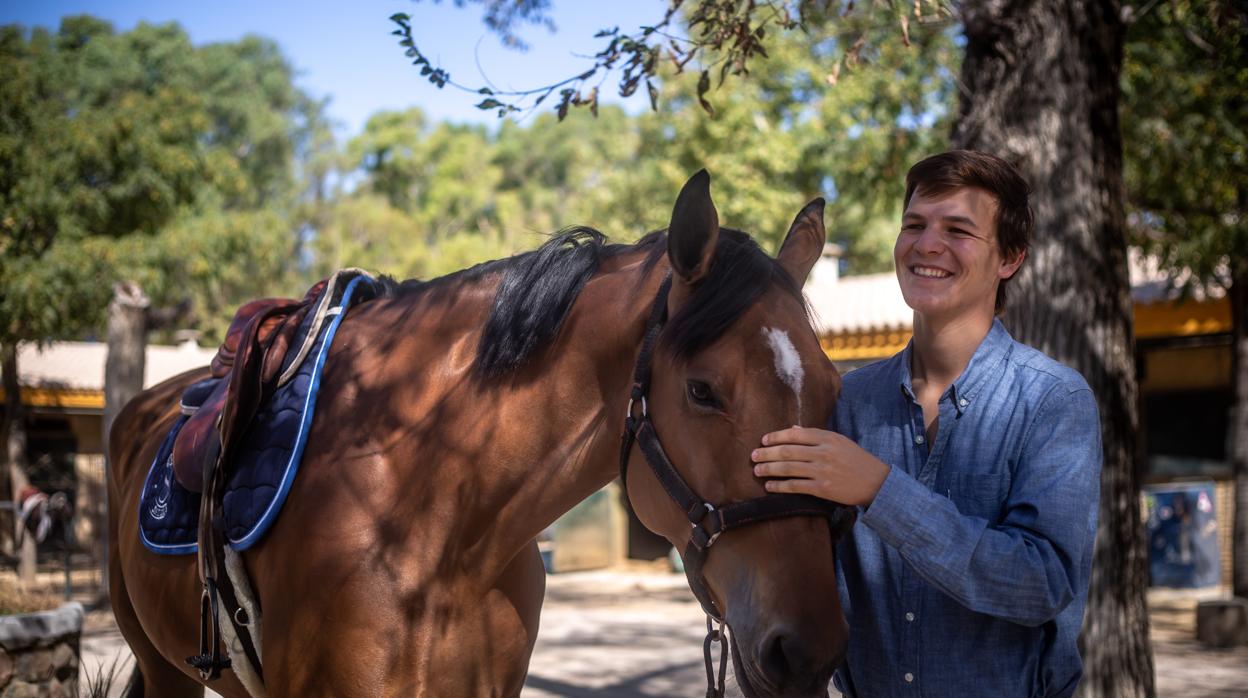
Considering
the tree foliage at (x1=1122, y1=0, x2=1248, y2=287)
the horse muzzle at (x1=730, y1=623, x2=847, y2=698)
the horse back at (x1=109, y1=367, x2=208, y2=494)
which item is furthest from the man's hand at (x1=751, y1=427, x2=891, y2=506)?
the tree foliage at (x1=1122, y1=0, x2=1248, y2=287)

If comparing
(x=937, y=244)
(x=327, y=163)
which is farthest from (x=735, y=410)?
(x=327, y=163)

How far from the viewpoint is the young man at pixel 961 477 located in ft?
5.46

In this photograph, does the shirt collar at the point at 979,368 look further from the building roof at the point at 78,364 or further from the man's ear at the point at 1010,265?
the building roof at the point at 78,364

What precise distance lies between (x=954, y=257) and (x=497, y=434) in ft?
3.62

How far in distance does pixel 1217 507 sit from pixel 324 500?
13.2 m

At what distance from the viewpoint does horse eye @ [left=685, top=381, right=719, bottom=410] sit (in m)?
1.92

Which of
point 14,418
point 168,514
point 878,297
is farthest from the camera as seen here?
point 878,297

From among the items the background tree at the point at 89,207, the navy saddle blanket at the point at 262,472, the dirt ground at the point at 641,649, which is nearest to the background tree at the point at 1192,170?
the dirt ground at the point at 641,649

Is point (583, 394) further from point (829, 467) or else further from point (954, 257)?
point (954, 257)

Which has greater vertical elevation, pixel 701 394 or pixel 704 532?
pixel 701 394

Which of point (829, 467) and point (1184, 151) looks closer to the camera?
point (829, 467)

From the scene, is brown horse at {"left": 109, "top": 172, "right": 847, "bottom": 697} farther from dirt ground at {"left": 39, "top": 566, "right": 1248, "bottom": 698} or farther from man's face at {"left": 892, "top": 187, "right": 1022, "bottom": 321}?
dirt ground at {"left": 39, "top": 566, "right": 1248, "bottom": 698}

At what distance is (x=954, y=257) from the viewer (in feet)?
6.27

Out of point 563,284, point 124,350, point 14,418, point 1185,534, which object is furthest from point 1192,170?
point 14,418
